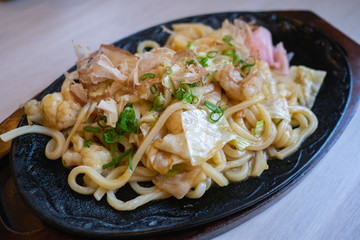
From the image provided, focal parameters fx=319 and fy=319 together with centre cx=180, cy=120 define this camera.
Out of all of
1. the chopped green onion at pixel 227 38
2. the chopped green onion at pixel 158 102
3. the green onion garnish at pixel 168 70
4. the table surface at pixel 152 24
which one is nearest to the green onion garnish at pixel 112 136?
the chopped green onion at pixel 158 102

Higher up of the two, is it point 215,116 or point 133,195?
point 215,116

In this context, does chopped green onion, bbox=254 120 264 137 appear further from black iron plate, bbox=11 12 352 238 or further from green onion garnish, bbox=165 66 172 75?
green onion garnish, bbox=165 66 172 75

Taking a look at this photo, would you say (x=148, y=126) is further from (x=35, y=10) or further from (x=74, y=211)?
(x=35, y=10)

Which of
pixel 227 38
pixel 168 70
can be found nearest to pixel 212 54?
pixel 227 38

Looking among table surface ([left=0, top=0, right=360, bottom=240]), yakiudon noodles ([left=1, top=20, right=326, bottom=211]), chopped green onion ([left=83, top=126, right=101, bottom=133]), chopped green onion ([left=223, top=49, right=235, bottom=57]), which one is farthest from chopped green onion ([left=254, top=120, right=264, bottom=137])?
chopped green onion ([left=83, top=126, right=101, bottom=133])

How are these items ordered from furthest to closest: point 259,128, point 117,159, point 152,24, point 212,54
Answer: point 152,24 < point 212,54 < point 259,128 < point 117,159

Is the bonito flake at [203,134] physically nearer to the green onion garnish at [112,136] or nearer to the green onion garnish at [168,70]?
the green onion garnish at [168,70]

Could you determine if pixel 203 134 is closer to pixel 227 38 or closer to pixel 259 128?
pixel 259 128

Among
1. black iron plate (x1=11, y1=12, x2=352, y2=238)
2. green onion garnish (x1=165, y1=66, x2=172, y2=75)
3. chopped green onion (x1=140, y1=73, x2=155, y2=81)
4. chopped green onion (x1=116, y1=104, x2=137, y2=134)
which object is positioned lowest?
black iron plate (x1=11, y1=12, x2=352, y2=238)
